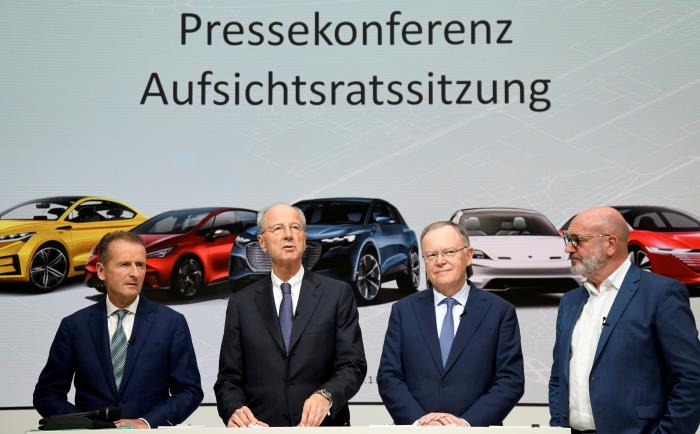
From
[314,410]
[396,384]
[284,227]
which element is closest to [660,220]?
[396,384]

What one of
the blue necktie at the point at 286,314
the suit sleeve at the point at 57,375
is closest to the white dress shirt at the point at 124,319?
the suit sleeve at the point at 57,375

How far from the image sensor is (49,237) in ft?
16.5

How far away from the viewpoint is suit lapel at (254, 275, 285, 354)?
3.29 m

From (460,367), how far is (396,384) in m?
0.28

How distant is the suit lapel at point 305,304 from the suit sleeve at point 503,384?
76cm

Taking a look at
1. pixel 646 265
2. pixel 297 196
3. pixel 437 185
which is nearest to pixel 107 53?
pixel 297 196

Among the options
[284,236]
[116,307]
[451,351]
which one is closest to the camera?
[451,351]

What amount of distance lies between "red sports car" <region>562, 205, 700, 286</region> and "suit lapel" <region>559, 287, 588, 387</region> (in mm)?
1849

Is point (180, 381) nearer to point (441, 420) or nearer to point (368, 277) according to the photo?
point (441, 420)

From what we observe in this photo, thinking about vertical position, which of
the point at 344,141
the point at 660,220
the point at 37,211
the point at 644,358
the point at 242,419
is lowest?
the point at 242,419

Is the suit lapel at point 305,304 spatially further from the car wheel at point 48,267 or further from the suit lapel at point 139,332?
the car wheel at point 48,267

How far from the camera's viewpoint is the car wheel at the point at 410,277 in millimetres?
5059

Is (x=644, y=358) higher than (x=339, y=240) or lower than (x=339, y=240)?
lower

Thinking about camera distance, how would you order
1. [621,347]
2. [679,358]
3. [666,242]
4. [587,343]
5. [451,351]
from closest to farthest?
[679,358]
[621,347]
[587,343]
[451,351]
[666,242]
